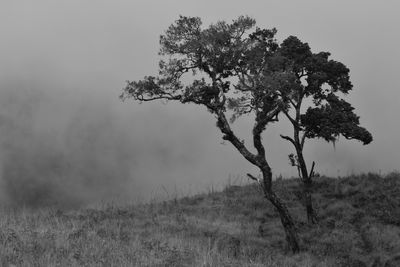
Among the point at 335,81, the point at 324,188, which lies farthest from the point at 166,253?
the point at 324,188

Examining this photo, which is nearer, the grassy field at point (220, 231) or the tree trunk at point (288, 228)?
the grassy field at point (220, 231)

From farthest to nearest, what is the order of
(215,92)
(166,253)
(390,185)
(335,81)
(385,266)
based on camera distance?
(390,185), (335,81), (215,92), (385,266), (166,253)

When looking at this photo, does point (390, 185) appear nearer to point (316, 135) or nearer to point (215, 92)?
point (316, 135)

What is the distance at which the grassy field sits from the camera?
40.5 feet

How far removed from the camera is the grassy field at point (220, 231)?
1236 centimetres

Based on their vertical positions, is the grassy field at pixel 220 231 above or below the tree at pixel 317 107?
below

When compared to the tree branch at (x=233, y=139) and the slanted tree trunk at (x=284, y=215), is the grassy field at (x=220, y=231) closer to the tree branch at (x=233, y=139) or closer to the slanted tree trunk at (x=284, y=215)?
the slanted tree trunk at (x=284, y=215)

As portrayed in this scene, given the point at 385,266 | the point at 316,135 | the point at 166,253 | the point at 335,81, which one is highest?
the point at 335,81

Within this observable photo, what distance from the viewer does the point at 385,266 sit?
65.6ft

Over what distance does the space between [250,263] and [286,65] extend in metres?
16.3

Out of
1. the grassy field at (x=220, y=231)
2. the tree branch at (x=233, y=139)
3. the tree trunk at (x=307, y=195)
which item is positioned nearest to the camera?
the grassy field at (x=220, y=231)

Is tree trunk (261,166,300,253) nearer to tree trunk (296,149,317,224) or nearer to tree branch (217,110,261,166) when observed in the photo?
tree branch (217,110,261,166)

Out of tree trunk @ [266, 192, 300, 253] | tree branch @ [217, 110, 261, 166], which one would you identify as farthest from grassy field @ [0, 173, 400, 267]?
tree branch @ [217, 110, 261, 166]

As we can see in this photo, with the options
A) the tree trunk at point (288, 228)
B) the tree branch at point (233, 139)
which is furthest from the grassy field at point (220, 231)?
the tree branch at point (233, 139)
